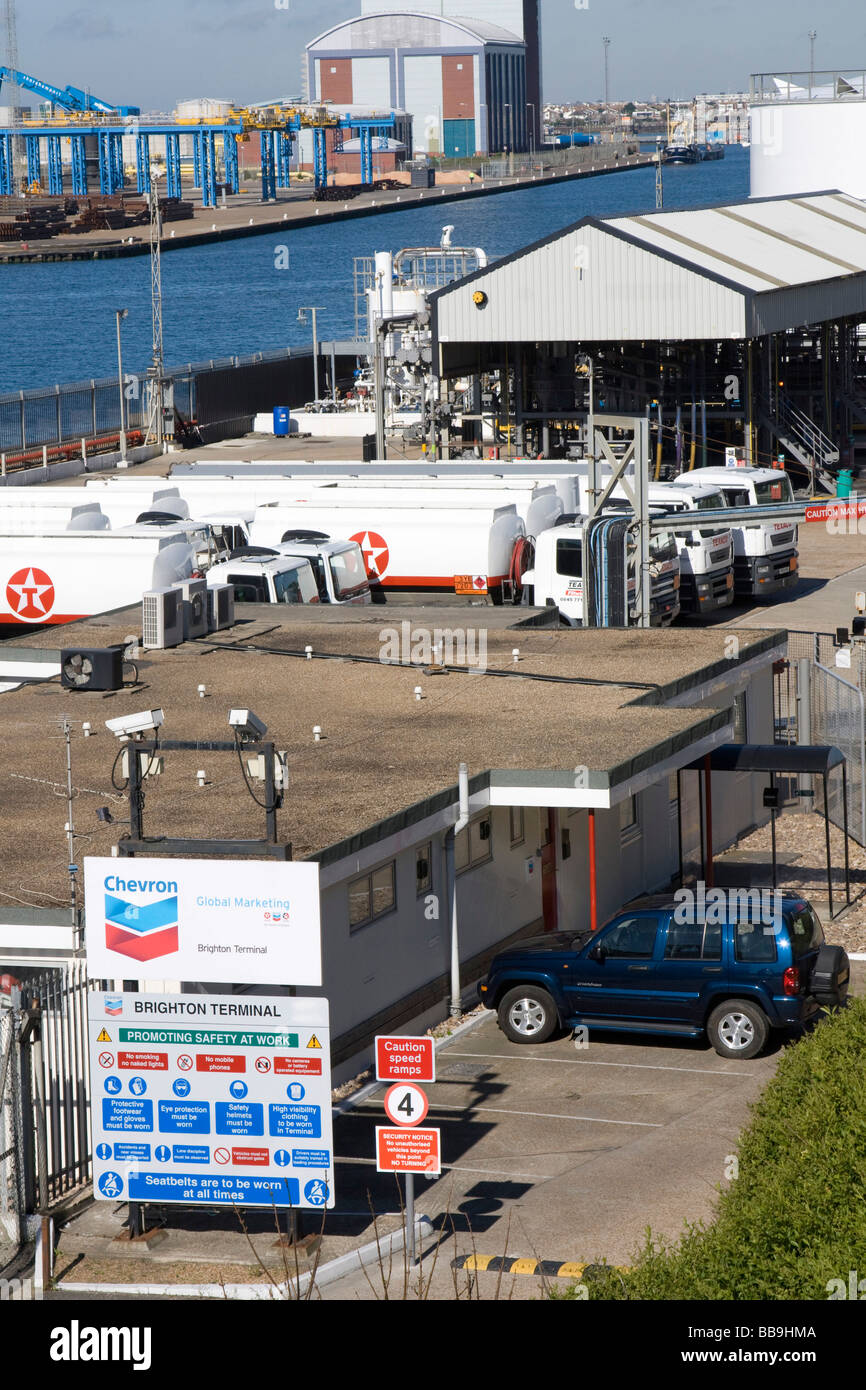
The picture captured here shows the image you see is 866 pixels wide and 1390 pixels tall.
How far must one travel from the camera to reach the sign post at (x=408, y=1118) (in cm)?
1241

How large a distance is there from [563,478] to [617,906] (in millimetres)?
19637

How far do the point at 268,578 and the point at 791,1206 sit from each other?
22.6 metres

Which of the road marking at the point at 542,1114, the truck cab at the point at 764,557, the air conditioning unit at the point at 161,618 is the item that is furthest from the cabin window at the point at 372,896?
the truck cab at the point at 764,557

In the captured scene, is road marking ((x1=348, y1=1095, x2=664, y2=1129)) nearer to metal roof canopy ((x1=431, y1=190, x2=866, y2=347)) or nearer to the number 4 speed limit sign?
the number 4 speed limit sign

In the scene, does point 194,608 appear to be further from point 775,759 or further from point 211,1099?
point 211,1099

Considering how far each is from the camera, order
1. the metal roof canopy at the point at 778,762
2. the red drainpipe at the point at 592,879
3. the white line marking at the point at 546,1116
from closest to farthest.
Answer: the white line marking at the point at 546,1116, the red drainpipe at the point at 592,879, the metal roof canopy at the point at 778,762


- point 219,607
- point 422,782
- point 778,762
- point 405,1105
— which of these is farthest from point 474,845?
point 219,607

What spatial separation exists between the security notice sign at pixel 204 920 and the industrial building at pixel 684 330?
36.2m

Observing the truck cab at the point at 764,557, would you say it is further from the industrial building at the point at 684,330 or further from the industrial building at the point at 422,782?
the industrial building at the point at 422,782

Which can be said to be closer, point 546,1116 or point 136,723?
point 136,723

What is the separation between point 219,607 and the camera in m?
27.2

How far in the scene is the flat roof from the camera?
16920mm

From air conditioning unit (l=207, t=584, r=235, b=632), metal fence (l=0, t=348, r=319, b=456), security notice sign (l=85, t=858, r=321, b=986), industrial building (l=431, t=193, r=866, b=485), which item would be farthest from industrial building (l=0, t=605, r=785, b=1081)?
metal fence (l=0, t=348, r=319, b=456)

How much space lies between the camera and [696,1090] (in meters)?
15.9
